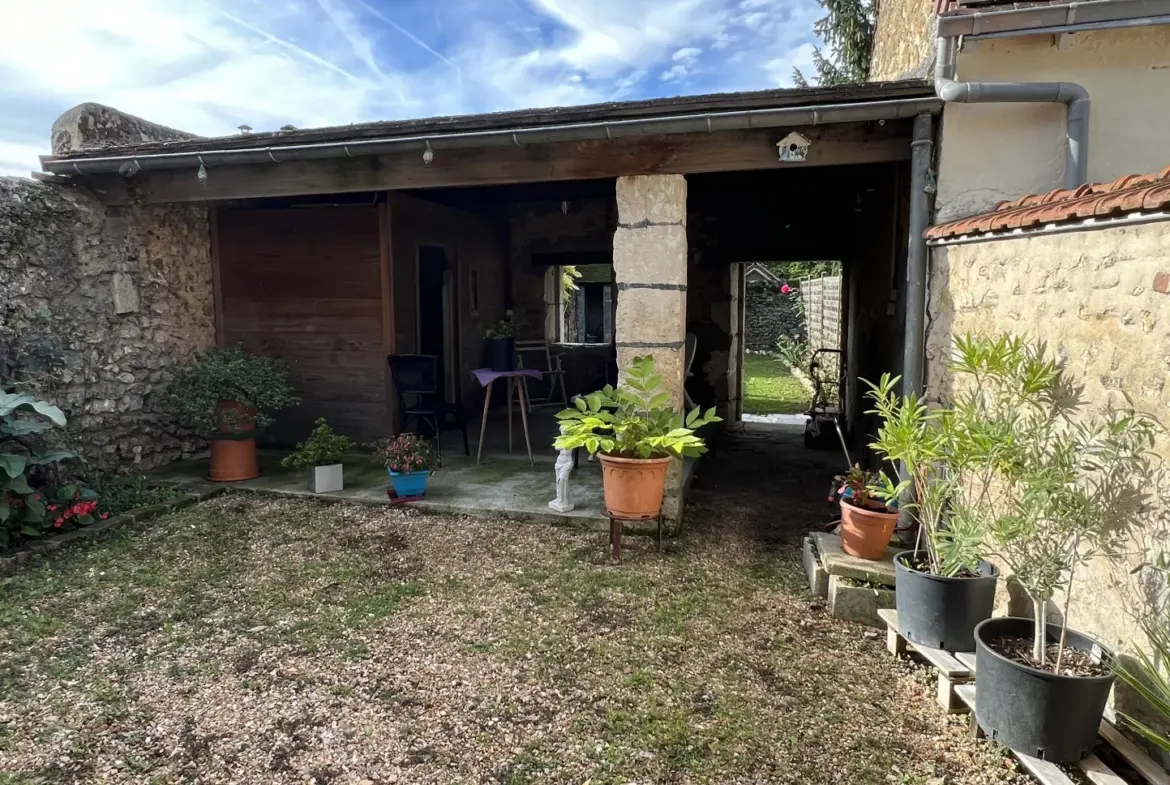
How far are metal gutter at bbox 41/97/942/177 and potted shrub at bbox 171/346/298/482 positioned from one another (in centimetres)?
153

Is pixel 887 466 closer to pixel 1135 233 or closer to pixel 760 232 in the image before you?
pixel 1135 233

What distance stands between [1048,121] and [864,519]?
230 cm

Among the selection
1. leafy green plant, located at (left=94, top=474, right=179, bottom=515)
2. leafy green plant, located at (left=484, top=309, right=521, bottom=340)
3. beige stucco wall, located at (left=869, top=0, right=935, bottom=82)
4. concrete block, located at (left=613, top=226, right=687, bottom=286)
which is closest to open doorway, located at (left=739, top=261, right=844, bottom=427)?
beige stucco wall, located at (left=869, top=0, right=935, bottom=82)

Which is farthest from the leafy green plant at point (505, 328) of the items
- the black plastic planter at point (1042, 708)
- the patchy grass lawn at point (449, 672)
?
the black plastic planter at point (1042, 708)

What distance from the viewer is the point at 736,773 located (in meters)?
2.03

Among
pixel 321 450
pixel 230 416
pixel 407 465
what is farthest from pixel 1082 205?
pixel 230 416

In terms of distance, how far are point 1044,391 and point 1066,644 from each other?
853mm

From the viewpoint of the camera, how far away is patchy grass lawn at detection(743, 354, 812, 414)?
9.65m

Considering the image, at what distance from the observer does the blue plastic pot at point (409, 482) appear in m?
4.61

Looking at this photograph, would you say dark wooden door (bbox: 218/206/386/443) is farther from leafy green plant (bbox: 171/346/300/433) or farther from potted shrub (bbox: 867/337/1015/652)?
potted shrub (bbox: 867/337/1015/652)

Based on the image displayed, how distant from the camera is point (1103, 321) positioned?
6.93 ft

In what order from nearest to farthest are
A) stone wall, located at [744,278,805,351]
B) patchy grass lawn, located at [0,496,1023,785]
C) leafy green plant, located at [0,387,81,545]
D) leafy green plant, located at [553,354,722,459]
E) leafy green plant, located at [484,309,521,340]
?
patchy grass lawn, located at [0,496,1023,785] < leafy green plant, located at [553,354,722,459] < leafy green plant, located at [0,387,81,545] < leafy green plant, located at [484,309,521,340] < stone wall, located at [744,278,805,351]

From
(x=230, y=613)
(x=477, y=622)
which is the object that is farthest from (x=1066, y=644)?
(x=230, y=613)

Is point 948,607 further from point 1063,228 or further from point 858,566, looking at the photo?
point 1063,228
